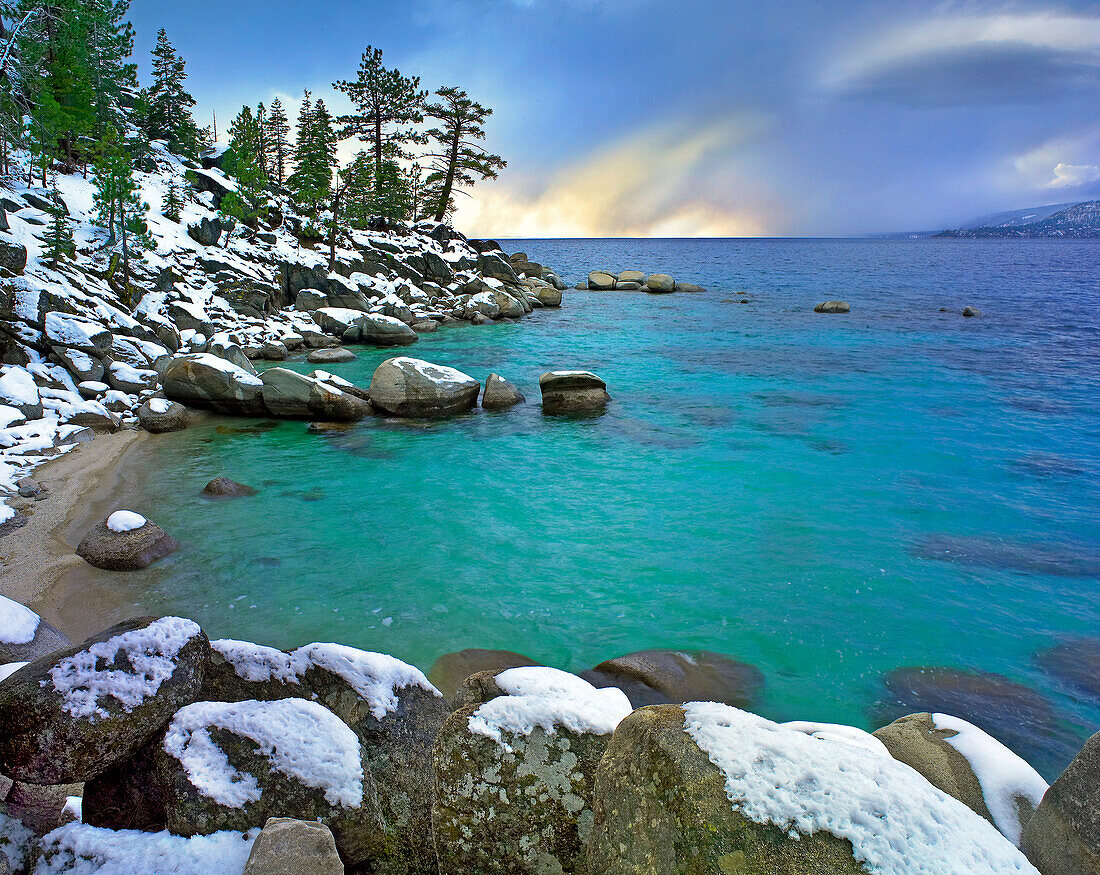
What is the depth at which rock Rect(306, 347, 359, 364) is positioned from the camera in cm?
2512

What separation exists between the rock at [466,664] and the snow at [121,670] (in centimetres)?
369

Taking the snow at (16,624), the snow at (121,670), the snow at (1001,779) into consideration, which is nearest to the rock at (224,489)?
the snow at (16,624)

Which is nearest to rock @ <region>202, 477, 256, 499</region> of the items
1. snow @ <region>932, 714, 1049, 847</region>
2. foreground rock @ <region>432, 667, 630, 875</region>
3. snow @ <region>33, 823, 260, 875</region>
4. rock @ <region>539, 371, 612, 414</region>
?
rock @ <region>539, 371, 612, 414</region>

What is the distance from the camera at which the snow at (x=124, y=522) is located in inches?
370

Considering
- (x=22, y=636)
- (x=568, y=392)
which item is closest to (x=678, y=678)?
(x=22, y=636)

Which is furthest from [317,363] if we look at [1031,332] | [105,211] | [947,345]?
[1031,332]

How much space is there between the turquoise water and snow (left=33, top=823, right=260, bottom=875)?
14.5 ft

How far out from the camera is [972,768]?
4488mm

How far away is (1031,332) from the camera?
34.9 metres

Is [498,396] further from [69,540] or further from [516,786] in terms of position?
[516,786]

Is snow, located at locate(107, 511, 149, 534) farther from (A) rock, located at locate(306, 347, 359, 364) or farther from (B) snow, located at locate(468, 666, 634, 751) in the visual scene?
(A) rock, located at locate(306, 347, 359, 364)

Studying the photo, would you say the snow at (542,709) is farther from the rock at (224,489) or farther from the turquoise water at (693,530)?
the rock at (224,489)

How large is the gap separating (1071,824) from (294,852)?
431 cm

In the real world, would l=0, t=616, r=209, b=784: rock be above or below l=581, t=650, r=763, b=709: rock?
above
